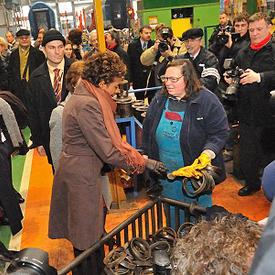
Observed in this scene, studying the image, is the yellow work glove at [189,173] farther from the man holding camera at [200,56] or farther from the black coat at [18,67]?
the black coat at [18,67]

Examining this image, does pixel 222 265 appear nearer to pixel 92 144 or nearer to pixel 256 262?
pixel 256 262

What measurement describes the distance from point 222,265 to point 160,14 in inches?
430

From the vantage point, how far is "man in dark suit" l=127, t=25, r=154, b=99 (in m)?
6.17

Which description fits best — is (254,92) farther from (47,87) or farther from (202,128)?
(47,87)

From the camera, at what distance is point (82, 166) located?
232 centimetres

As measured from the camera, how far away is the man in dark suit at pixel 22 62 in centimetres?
602

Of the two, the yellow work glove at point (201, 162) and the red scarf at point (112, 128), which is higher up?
the red scarf at point (112, 128)

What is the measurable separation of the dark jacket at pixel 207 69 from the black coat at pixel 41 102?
55.4 inches

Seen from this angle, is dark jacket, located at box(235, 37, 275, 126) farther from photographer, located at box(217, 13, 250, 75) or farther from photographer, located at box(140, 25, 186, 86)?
photographer, located at box(217, 13, 250, 75)

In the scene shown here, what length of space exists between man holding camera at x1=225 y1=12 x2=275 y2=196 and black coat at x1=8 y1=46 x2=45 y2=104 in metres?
3.63

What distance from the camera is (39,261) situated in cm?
120

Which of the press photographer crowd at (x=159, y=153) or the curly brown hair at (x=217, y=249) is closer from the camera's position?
the curly brown hair at (x=217, y=249)

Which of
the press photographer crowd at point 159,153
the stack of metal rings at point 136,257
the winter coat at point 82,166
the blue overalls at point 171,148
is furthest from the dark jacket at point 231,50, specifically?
the stack of metal rings at point 136,257

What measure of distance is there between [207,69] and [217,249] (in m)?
2.93
